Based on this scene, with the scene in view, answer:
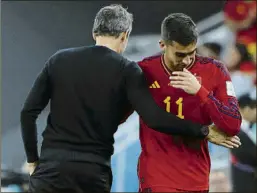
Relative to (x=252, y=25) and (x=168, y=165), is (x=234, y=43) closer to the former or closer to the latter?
(x=252, y=25)

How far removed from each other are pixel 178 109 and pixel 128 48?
221 centimetres

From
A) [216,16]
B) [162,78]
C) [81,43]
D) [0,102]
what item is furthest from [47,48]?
[162,78]

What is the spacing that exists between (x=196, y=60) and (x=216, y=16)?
2.10 metres

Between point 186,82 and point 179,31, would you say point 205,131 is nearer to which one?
point 186,82

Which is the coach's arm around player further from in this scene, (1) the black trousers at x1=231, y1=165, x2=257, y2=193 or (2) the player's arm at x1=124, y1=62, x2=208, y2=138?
(1) the black trousers at x1=231, y1=165, x2=257, y2=193

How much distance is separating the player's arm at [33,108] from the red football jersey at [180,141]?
403 millimetres

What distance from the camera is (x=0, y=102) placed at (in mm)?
4297

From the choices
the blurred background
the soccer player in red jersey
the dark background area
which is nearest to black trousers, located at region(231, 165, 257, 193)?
the blurred background

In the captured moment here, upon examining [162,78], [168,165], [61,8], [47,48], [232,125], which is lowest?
[168,165]

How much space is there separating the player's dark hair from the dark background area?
2130 millimetres

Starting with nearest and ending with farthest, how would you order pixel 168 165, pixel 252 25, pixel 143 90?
pixel 143 90, pixel 168 165, pixel 252 25

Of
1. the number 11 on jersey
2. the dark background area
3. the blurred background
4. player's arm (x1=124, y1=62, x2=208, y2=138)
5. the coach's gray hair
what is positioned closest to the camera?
player's arm (x1=124, y1=62, x2=208, y2=138)

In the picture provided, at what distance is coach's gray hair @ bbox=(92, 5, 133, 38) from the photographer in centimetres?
199

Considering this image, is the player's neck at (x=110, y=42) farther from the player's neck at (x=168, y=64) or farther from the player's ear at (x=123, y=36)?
the player's neck at (x=168, y=64)
